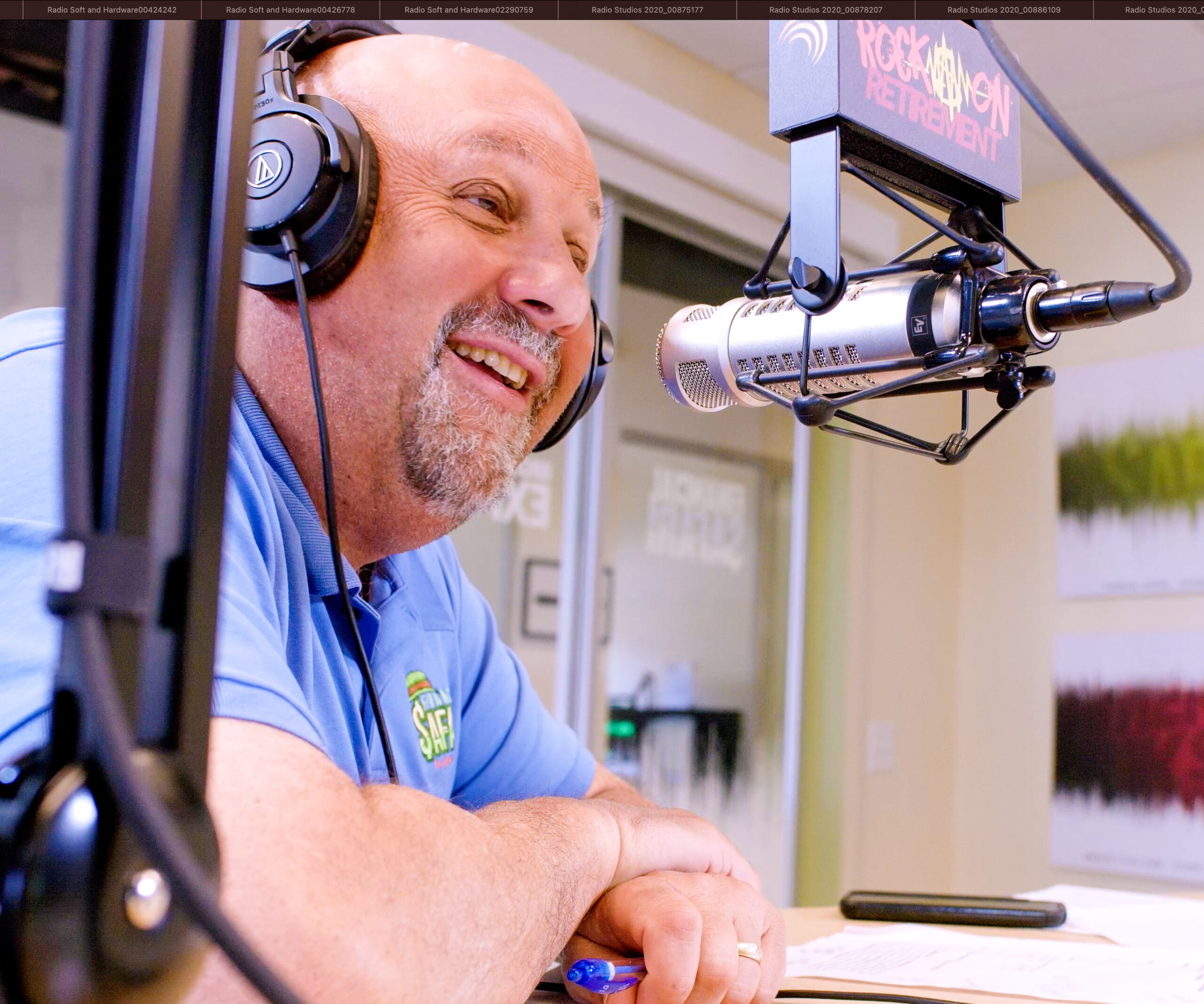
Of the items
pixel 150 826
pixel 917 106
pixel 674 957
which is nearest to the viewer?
pixel 150 826

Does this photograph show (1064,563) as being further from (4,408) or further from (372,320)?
(4,408)

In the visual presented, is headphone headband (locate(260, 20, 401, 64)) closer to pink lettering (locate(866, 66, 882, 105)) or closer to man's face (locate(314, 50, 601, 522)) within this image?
man's face (locate(314, 50, 601, 522))

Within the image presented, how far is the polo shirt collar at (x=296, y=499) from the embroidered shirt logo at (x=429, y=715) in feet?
0.42

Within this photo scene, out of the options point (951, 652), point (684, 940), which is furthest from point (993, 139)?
point (951, 652)

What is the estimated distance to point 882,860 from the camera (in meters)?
3.39

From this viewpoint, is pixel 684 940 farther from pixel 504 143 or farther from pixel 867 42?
pixel 504 143

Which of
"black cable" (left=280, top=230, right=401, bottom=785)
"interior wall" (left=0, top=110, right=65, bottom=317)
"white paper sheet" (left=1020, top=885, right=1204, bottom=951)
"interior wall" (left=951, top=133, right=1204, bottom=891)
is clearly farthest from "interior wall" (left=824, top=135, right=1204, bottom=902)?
"black cable" (left=280, top=230, right=401, bottom=785)

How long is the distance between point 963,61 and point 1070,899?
40.0 inches

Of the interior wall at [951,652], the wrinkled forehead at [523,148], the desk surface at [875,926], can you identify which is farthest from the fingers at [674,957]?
the interior wall at [951,652]

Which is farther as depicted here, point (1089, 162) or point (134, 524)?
point (1089, 162)

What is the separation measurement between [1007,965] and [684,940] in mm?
323

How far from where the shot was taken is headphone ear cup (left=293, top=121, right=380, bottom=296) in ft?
2.49

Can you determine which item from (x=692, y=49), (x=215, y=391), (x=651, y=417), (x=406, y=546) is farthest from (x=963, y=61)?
(x=692, y=49)

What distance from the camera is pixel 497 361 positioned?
880 mm
